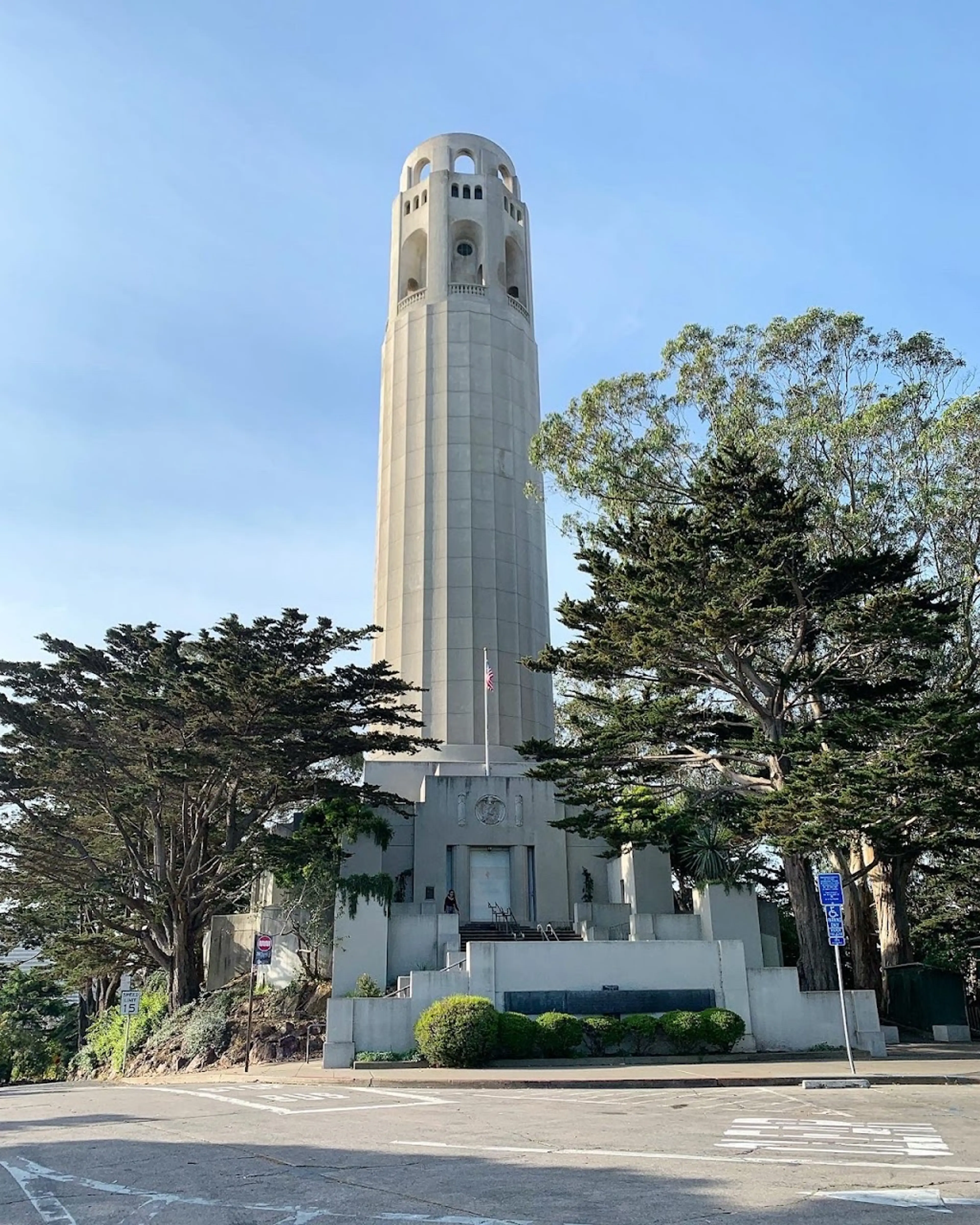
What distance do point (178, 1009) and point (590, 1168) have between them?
76.1 feet

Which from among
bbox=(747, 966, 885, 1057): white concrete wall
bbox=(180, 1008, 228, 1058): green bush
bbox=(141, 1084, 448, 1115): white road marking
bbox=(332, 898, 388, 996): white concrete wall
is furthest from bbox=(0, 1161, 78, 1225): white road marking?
bbox=(180, 1008, 228, 1058): green bush

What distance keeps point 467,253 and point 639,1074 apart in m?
39.1

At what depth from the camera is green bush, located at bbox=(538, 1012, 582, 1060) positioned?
20.4 meters

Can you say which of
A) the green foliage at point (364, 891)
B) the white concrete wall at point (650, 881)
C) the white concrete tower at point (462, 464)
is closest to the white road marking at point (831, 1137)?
the green foliage at point (364, 891)

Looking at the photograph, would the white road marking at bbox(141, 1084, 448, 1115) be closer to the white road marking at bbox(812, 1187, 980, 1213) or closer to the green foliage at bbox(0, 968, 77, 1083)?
the white road marking at bbox(812, 1187, 980, 1213)

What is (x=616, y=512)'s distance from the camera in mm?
30547

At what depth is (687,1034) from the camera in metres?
20.8

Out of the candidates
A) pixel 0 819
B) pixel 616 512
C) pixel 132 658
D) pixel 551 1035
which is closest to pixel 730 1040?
pixel 551 1035

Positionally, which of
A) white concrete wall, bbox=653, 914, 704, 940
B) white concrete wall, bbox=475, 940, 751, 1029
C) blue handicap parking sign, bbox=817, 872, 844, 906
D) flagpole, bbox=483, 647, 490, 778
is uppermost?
flagpole, bbox=483, 647, 490, 778

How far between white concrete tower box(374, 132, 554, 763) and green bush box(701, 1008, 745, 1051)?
1826cm

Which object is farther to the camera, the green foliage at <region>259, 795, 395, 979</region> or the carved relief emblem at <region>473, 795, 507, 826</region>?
the carved relief emblem at <region>473, 795, 507, 826</region>

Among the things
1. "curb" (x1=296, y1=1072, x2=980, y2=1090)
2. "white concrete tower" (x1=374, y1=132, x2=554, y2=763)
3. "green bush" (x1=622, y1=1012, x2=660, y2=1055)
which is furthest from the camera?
"white concrete tower" (x1=374, y1=132, x2=554, y2=763)

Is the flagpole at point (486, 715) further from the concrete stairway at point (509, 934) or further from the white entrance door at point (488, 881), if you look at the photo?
the concrete stairway at point (509, 934)

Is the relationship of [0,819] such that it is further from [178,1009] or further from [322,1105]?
[322,1105]
